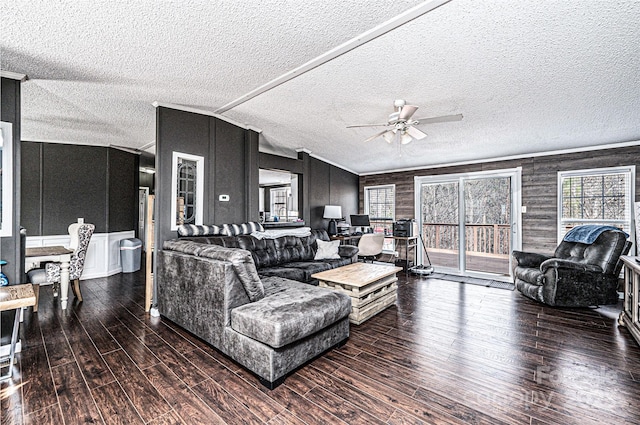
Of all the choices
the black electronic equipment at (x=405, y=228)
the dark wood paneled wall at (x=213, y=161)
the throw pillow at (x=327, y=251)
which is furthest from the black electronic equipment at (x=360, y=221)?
the dark wood paneled wall at (x=213, y=161)

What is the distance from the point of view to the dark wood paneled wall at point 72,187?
4883 mm

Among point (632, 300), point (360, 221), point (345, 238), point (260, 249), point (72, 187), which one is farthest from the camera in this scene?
point (360, 221)

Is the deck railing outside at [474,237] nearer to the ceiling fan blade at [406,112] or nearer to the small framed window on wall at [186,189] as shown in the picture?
the ceiling fan blade at [406,112]

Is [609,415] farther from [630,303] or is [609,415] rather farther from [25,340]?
[25,340]

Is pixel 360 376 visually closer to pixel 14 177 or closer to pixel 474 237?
pixel 14 177

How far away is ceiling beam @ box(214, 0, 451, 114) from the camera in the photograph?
1.94m

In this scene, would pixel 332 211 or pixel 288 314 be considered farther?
pixel 332 211

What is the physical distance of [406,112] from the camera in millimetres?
3027

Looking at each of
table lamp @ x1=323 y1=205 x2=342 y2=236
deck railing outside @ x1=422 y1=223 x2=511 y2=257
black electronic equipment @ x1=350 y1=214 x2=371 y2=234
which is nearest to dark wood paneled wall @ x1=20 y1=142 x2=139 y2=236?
table lamp @ x1=323 y1=205 x2=342 y2=236

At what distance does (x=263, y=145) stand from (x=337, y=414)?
4902mm

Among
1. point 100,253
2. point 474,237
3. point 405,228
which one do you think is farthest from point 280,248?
point 474,237

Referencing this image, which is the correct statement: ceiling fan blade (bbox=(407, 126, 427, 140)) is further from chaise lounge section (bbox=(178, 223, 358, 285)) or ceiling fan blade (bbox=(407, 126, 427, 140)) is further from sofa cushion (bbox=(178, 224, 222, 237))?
sofa cushion (bbox=(178, 224, 222, 237))

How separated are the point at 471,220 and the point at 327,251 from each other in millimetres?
3151

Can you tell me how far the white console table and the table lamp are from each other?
4.51 meters
